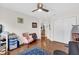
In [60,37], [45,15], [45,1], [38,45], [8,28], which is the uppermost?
[45,1]

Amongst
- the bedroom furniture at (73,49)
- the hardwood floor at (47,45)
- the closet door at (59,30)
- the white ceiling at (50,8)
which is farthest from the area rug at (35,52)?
the white ceiling at (50,8)

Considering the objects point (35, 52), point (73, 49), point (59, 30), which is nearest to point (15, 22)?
point (35, 52)

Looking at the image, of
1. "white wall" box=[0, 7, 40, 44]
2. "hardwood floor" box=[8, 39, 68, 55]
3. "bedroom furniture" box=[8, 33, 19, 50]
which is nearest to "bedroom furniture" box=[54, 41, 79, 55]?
"hardwood floor" box=[8, 39, 68, 55]

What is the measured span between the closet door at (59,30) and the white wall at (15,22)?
29 centimetres

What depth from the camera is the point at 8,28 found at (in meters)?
1.31

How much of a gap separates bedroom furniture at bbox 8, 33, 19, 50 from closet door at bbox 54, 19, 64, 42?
0.64 m

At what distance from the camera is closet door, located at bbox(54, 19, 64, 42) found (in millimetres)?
1494

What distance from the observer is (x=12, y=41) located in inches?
55.1

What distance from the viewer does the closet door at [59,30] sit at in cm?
149

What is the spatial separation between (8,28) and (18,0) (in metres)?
0.41

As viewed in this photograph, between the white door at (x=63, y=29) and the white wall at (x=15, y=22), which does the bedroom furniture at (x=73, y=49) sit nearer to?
the white door at (x=63, y=29)

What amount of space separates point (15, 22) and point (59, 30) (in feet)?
2.34
